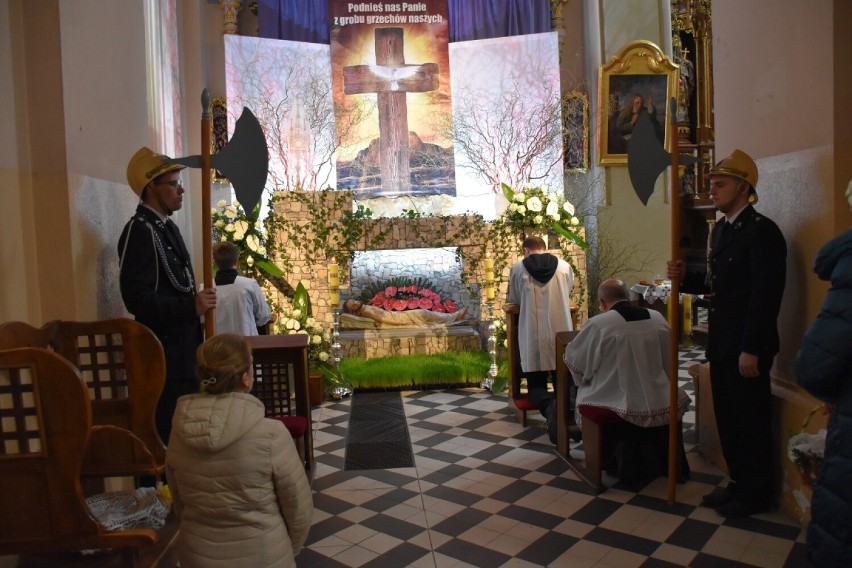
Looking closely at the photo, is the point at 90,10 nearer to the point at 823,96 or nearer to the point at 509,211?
the point at 823,96

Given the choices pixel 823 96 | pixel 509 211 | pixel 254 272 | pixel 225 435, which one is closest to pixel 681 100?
pixel 509 211

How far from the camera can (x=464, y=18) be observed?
37.6 feet

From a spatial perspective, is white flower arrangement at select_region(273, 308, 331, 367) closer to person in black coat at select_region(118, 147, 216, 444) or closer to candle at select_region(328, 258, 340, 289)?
candle at select_region(328, 258, 340, 289)

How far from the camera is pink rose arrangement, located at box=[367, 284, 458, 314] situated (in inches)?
361

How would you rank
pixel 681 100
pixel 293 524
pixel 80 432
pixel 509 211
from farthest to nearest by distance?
pixel 681 100 < pixel 509 211 < pixel 293 524 < pixel 80 432

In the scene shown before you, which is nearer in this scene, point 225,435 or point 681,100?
point 225,435

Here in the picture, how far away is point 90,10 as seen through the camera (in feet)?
12.9

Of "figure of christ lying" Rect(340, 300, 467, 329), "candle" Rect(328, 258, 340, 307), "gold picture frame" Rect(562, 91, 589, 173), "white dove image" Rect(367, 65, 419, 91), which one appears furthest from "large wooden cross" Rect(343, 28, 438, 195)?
"candle" Rect(328, 258, 340, 307)

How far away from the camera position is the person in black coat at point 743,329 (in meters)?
4.07

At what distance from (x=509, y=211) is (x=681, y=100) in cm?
477

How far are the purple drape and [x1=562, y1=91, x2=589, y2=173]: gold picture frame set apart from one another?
1226 mm

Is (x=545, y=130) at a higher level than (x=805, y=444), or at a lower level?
higher

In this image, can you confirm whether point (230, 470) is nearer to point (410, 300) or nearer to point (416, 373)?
point (416, 373)

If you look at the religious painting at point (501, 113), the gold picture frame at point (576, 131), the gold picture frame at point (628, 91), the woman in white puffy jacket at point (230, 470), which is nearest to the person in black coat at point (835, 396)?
the woman in white puffy jacket at point (230, 470)
